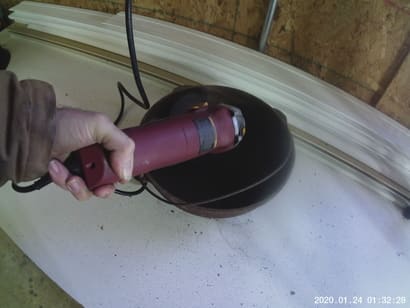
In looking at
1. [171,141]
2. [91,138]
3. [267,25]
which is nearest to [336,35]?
[267,25]

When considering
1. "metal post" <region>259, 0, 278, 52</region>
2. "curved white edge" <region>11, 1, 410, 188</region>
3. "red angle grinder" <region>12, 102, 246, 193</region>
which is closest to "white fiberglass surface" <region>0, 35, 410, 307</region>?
"curved white edge" <region>11, 1, 410, 188</region>

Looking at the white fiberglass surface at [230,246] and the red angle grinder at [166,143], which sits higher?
the red angle grinder at [166,143]

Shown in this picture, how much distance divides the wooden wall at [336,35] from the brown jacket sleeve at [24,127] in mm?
636

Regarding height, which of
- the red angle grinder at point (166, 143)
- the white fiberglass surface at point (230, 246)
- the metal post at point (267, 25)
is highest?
the metal post at point (267, 25)

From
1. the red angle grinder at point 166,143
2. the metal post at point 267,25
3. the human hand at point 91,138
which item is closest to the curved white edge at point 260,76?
the metal post at point 267,25

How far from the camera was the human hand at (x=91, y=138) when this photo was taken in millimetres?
520

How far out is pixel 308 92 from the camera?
91 centimetres

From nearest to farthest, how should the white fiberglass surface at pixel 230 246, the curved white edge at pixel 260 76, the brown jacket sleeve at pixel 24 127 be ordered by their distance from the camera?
1. the brown jacket sleeve at pixel 24 127
2. the white fiberglass surface at pixel 230 246
3. the curved white edge at pixel 260 76

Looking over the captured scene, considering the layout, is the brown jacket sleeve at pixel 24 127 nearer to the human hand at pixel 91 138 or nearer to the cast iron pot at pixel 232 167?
the human hand at pixel 91 138

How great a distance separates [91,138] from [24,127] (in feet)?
0.32

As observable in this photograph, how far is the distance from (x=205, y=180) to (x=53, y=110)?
363 millimetres

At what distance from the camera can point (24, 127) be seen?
1.57ft

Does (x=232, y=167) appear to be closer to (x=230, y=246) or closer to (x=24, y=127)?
(x=230, y=246)

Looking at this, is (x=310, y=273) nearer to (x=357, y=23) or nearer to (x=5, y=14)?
(x=357, y=23)
